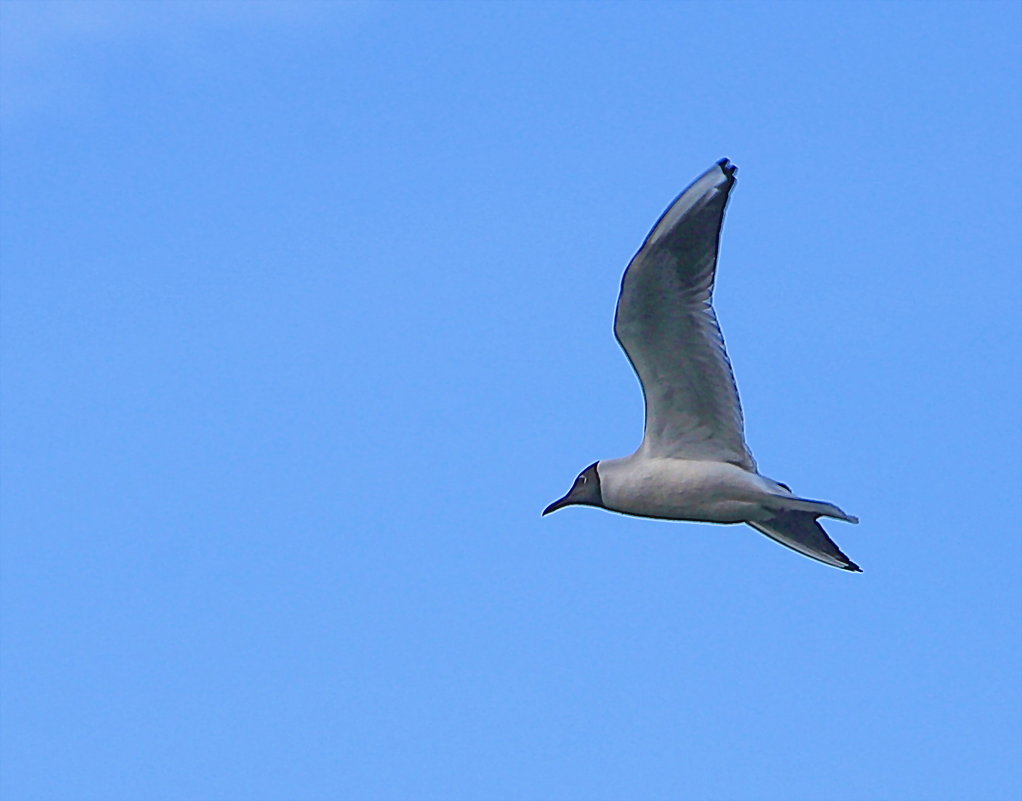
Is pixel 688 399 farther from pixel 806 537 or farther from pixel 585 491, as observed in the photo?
pixel 806 537

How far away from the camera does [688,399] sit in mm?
15820

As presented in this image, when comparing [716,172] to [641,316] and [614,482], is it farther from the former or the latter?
[614,482]

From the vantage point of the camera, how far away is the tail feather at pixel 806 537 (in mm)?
16234

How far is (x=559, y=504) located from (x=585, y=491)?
36 cm

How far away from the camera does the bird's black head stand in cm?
1637

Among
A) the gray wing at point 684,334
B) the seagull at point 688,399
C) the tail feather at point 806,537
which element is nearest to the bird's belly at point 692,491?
the seagull at point 688,399

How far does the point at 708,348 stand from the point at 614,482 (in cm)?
119

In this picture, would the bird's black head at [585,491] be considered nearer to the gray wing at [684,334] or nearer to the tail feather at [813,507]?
the gray wing at [684,334]

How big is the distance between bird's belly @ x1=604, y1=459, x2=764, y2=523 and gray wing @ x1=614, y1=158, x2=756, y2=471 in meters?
0.14

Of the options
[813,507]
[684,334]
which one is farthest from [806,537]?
[684,334]

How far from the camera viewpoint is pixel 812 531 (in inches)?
643

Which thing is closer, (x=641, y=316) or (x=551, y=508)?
(x=641, y=316)

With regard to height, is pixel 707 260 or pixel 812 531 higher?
pixel 707 260

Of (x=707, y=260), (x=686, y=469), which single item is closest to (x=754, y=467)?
(x=686, y=469)
